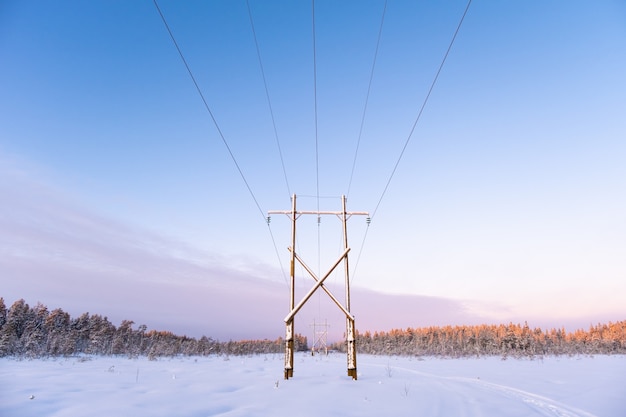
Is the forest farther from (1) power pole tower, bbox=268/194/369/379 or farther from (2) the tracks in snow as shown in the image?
(2) the tracks in snow

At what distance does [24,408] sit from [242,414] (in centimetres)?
481

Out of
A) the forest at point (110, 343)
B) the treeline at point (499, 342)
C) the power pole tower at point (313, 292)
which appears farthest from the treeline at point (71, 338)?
the treeline at point (499, 342)

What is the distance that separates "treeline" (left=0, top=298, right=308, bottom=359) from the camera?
109 feet

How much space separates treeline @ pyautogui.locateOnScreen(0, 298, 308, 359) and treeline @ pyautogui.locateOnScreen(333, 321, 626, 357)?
1732 inches

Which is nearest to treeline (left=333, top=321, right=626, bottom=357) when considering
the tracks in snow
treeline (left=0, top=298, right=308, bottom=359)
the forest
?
the forest

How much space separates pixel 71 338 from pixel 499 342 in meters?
86.0

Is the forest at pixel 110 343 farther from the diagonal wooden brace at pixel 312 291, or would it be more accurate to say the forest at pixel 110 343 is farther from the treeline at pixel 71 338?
the diagonal wooden brace at pixel 312 291

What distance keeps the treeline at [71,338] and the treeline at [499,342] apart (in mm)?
43994

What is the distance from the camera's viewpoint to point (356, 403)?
822 cm

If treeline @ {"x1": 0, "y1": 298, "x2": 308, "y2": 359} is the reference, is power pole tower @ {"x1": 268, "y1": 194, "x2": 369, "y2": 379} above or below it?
above

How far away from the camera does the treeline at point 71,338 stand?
109 feet

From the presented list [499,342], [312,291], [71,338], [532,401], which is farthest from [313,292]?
[499,342]

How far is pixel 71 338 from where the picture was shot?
41.2 metres

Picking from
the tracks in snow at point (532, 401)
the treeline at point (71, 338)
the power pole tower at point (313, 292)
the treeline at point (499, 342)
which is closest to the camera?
the tracks in snow at point (532, 401)
